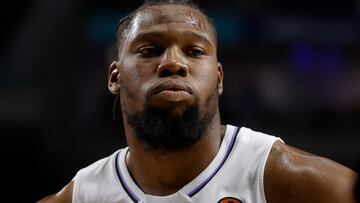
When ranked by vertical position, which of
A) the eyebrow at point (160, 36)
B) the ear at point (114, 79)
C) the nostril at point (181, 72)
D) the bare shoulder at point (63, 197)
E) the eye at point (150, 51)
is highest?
the eyebrow at point (160, 36)

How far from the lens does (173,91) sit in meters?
2.57

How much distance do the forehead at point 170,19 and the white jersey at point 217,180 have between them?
453 millimetres

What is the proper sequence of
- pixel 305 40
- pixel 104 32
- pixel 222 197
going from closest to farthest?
pixel 222 197
pixel 104 32
pixel 305 40

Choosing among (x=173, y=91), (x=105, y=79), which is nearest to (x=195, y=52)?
(x=173, y=91)

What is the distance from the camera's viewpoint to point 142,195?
110 inches

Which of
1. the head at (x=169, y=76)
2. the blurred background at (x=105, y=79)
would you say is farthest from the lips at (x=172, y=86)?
the blurred background at (x=105, y=79)

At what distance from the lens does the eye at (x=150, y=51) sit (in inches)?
108

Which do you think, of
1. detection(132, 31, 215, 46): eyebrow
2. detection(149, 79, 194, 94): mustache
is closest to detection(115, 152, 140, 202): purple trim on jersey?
detection(149, 79, 194, 94): mustache

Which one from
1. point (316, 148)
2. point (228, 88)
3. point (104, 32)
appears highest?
point (104, 32)

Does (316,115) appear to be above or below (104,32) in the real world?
below

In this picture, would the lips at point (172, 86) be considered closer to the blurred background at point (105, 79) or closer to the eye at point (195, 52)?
the eye at point (195, 52)

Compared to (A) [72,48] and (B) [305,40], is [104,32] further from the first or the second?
(B) [305,40]

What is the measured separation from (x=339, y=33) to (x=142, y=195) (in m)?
6.42

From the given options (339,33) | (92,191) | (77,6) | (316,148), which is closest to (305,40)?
(339,33)
